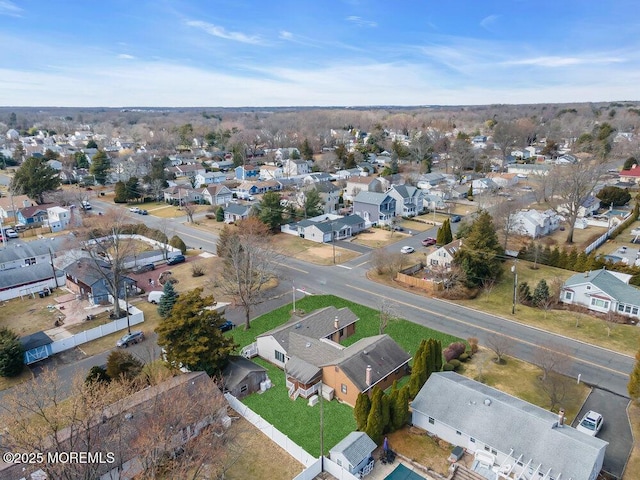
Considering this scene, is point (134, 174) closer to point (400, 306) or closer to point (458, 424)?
point (400, 306)

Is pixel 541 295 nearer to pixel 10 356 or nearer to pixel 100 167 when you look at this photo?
pixel 10 356

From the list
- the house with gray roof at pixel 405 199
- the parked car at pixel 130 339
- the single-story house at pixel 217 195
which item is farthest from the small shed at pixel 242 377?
Answer: the single-story house at pixel 217 195

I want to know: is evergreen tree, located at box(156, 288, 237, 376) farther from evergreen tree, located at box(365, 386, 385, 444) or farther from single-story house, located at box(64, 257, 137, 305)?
single-story house, located at box(64, 257, 137, 305)

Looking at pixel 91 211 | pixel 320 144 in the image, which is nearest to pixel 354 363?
pixel 91 211

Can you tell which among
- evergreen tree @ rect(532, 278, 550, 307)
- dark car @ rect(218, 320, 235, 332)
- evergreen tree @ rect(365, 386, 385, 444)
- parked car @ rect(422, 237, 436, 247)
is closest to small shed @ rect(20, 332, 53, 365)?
dark car @ rect(218, 320, 235, 332)

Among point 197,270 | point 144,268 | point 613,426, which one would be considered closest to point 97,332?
point 197,270
